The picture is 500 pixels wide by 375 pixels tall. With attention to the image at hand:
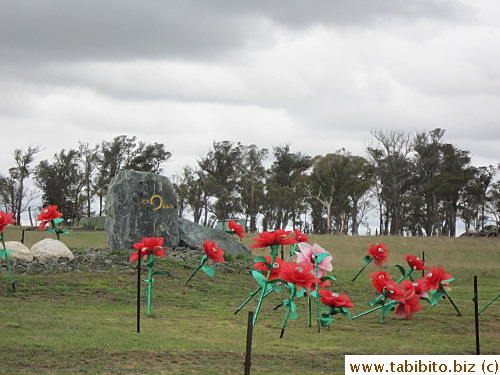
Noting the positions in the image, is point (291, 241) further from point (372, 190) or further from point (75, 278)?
point (372, 190)

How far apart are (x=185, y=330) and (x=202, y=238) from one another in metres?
11.6

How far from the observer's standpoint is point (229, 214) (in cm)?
5484

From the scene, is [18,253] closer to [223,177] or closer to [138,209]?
[138,209]

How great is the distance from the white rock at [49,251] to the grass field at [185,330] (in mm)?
1686

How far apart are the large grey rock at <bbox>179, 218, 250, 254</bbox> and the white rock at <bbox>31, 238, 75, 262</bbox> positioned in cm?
511

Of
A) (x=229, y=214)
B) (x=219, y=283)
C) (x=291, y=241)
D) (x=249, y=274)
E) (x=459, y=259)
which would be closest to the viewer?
(x=291, y=241)

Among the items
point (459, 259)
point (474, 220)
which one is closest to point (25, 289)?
point (459, 259)

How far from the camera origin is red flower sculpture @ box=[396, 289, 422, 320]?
8.66m

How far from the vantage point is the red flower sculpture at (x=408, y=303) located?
8656mm

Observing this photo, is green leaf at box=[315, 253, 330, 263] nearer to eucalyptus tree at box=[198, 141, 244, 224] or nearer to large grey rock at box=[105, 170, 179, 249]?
large grey rock at box=[105, 170, 179, 249]

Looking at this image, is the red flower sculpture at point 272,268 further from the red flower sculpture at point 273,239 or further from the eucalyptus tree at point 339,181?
the eucalyptus tree at point 339,181

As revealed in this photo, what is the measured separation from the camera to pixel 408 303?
872cm

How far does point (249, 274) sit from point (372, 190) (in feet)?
134

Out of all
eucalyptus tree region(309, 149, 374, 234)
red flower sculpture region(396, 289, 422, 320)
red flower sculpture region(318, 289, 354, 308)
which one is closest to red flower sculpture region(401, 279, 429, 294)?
red flower sculpture region(396, 289, 422, 320)
